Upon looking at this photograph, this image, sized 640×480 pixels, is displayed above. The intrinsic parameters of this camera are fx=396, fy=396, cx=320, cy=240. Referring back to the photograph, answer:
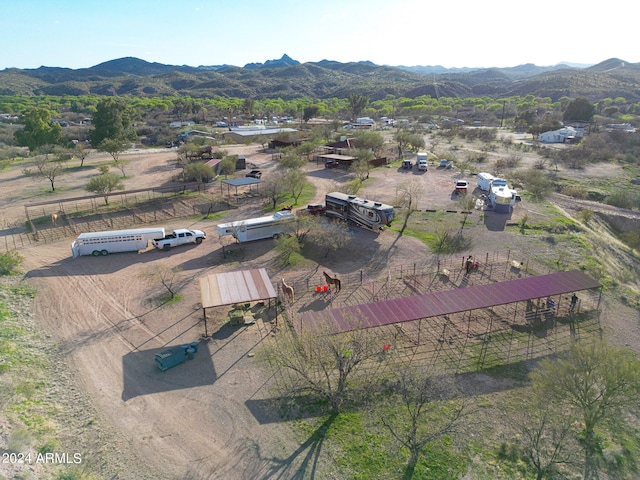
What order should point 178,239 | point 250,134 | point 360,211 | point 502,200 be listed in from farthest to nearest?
1. point 250,134
2. point 502,200
3. point 360,211
4. point 178,239

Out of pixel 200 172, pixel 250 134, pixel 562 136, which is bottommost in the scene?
pixel 562 136

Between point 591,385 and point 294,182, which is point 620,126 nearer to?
point 294,182

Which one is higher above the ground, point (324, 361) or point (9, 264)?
point (9, 264)

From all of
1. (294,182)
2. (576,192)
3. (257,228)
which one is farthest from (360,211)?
(576,192)

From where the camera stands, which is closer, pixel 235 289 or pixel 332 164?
pixel 235 289

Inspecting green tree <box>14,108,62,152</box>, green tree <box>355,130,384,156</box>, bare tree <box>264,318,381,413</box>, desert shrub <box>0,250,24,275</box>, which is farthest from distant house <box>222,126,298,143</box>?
bare tree <box>264,318,381,413</box>

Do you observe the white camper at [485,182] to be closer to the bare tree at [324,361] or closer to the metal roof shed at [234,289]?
the metal roof shed at [234,289]
